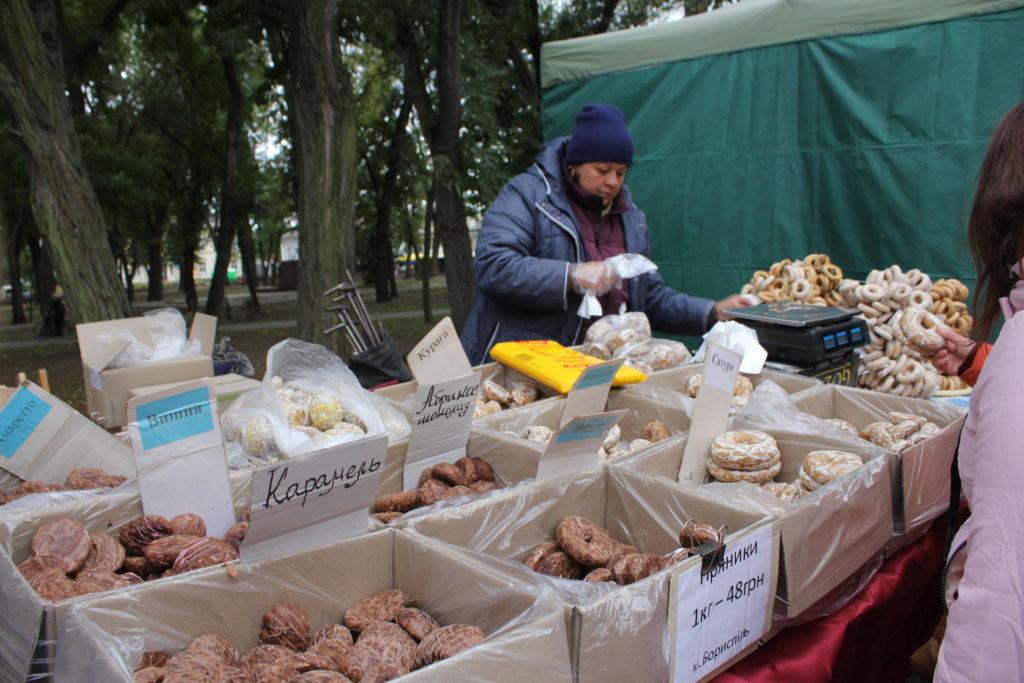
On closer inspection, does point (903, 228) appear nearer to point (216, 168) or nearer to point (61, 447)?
point (61, 447)

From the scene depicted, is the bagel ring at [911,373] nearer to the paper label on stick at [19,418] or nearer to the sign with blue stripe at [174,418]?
the sign with blue stripe at [174,418]

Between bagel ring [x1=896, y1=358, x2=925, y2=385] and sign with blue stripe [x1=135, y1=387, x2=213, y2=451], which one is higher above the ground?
sign with blue stripe [x1=135, y1=387, x2=213, y2=451]

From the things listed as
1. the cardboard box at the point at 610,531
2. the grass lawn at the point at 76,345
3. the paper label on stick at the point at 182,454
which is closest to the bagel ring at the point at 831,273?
the cardboard box at the point at 610,531

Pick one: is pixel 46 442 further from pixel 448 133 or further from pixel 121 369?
pixel 448 133

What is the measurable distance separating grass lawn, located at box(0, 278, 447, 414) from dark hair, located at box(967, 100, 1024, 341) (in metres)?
8.38

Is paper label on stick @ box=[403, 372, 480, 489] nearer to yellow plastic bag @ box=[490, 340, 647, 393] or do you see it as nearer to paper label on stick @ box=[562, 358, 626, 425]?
paper label on stick @ box=[562, 358, 626, 425]

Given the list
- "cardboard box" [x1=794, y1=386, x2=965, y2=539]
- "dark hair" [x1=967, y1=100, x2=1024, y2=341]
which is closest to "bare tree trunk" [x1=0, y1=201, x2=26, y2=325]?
"cardboard box" [x1=794, y1=386, x2=965, y2=539]

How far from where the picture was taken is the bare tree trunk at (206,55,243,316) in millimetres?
14750

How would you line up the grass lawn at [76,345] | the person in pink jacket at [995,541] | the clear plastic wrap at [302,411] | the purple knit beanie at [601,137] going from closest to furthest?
the person in pink jacket at [995,541] → the clear plastic wrap at [302,411] → the purple knit beanie at [601,137] → the grass lawn at [76,345]

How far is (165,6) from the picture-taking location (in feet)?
38.4

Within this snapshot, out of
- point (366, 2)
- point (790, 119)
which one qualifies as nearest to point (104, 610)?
point (790, 119)

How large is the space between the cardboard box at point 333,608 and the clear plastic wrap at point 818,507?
0.61 m

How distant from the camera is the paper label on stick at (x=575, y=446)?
164 cm

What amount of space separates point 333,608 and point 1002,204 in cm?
135
